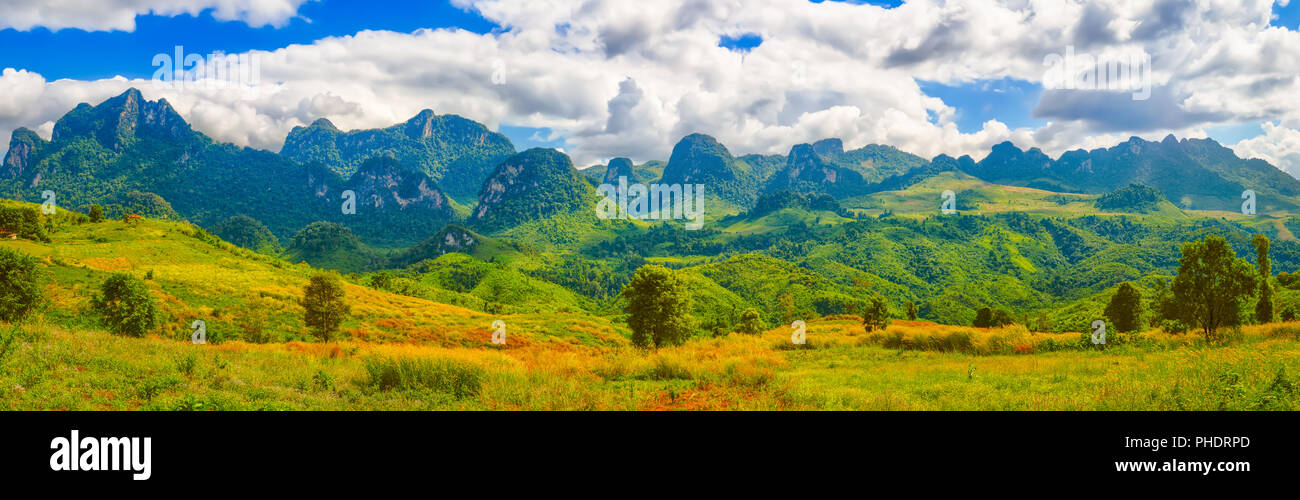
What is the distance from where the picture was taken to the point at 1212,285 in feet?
72.1

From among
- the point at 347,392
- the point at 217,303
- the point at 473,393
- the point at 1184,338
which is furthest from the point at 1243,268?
the point at 217,303

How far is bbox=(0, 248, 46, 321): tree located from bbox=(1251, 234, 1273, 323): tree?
7271 centimetres

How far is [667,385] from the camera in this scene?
1167 cm

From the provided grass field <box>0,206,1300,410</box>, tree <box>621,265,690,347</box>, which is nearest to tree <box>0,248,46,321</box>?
grass field <box>0,206,1300,410</box>

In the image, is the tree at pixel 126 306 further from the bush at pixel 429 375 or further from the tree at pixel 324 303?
the bush at pixel 429 375

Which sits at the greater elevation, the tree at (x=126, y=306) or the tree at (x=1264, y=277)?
the tree at (x=1264, y=277)

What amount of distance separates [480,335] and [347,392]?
58.6 m

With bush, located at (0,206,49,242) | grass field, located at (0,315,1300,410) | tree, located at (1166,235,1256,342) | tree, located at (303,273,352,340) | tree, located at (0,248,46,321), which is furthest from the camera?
bush, located at (0,206,49,242)

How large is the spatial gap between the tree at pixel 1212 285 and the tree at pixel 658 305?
26.7 metres

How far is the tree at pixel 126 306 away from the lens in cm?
4578

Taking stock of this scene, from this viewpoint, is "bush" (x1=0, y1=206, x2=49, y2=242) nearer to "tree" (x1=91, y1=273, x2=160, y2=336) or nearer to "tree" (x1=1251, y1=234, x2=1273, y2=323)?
"tree" (x1=91, y1=273, x2=160, y2=336)

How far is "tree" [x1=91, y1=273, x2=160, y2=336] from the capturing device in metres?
45.8

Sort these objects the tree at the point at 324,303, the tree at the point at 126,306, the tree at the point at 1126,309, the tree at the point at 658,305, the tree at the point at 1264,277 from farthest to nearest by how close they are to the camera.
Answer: the tree at the point at 1126,309 → the tree at the point at 324,303 → the tree at the point at 126,306 → the tree at the point at 658,305 → the tree at the point at 1264,277

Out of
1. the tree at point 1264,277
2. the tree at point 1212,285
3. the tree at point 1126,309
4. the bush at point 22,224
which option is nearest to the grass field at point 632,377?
the tree at point 1212,285
